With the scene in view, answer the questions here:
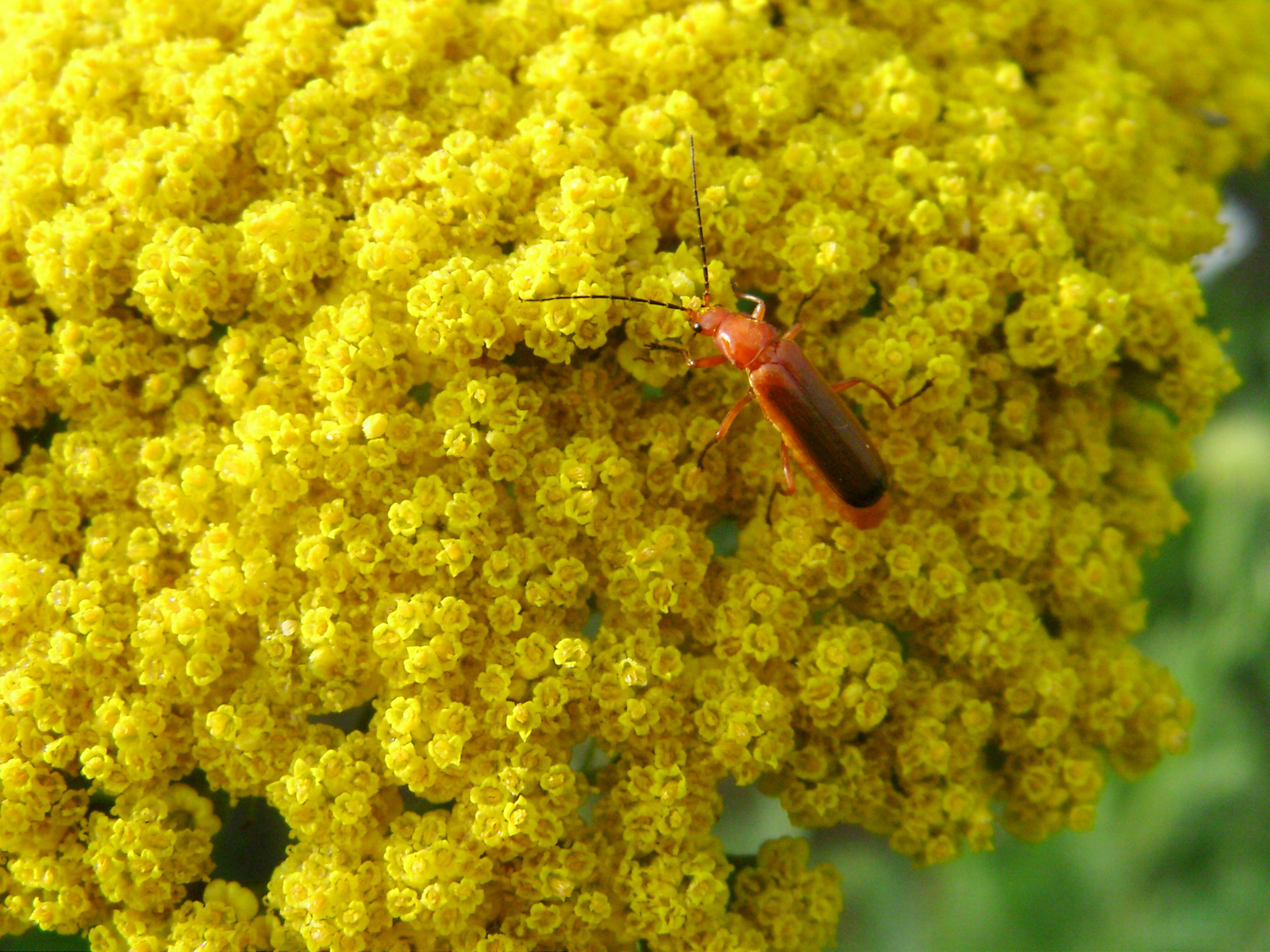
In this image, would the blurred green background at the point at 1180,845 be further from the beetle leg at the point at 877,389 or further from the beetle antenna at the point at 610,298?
the beetle antenna at the point at 610,298

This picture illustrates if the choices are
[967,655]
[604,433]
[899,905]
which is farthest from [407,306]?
[899,905]

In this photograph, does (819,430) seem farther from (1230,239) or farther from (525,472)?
(1230,239)

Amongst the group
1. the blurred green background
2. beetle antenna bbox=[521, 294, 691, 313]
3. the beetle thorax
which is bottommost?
the blurred green background

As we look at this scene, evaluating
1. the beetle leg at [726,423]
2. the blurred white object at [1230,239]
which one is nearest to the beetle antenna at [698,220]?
the beetle leg at [726,423]

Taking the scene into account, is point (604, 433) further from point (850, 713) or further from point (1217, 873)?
point (1217, 873)

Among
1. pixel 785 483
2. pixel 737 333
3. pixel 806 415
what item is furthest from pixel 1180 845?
pixel 737 333

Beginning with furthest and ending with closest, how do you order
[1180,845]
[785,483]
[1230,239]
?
[1180,845], [1230,239], [785,483]

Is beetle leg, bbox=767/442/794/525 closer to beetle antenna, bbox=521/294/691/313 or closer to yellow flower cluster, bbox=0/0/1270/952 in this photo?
yellow flower cluster, bbox=0/0/1270/952

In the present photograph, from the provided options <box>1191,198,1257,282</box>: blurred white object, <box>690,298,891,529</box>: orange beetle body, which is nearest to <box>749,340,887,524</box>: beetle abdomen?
<box>690,298,891,529</box>: orange beetle body

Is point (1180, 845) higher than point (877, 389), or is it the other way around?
point (877, 389)
